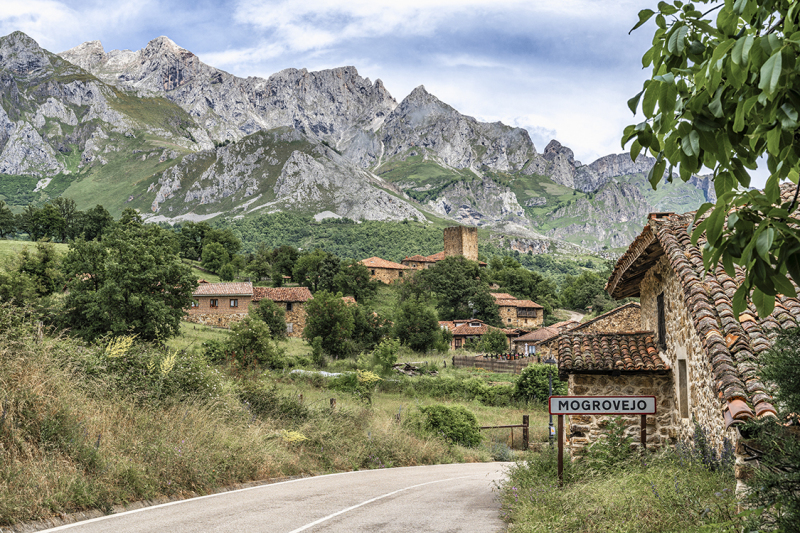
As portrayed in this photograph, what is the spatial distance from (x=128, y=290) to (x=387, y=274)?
68156 mm

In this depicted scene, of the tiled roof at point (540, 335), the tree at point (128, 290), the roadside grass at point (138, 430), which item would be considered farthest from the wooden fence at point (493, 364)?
the roadside grass at point (138, 430)

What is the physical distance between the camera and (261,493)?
9750 mm

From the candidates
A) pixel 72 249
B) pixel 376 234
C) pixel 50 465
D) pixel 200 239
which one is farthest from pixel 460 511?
pixel 376 234

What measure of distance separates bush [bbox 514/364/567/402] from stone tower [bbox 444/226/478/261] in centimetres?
8055

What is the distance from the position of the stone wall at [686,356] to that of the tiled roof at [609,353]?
331 millimetres

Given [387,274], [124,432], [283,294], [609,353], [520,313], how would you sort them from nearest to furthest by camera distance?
[124,432] < [609,353] < [283,294] < [520,313] < [387,274]

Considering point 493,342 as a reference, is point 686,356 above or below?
above

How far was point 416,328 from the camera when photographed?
183 feet

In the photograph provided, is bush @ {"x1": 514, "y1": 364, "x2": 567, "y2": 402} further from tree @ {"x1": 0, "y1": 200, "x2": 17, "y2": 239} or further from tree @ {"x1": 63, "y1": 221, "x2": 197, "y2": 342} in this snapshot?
tree @ {"x1": 0, "y1": 200, "x2": 17, "y2": 239}

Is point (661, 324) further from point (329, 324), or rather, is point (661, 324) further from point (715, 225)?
point (329, 324)

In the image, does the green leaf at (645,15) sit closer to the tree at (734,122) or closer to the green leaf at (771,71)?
the tree at (734,122)

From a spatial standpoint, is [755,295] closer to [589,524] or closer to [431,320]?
[589,524]

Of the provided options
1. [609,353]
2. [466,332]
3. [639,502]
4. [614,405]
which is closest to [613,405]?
[614,405]

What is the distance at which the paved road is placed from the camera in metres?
6.95
